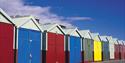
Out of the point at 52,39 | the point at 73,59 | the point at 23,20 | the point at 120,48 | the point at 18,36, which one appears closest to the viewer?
the point at 18,36

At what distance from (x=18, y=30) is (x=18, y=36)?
64cm

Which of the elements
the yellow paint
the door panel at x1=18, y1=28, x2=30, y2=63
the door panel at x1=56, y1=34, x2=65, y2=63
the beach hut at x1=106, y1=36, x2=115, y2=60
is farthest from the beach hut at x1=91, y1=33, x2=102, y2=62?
the door panel at x1=18, y1=28, x2=30, y2=63

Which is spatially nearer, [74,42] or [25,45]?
[25,45]

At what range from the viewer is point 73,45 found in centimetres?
4075

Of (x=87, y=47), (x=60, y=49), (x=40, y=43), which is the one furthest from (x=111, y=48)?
(x=40, y=43)

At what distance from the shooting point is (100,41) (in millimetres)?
56781

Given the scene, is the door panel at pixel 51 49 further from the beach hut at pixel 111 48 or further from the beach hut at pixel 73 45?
the beach hut at pixel 111 48

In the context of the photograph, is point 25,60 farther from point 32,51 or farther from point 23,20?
point 23,20

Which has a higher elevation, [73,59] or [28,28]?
[28,28]

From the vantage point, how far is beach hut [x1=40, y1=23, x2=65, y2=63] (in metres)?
32.9

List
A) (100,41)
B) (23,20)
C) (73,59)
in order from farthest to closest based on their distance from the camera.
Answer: (100,41) < (73,59) < (23,20)

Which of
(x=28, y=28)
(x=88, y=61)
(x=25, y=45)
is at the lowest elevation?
(x=88, y=61)

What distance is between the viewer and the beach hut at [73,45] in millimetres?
39062

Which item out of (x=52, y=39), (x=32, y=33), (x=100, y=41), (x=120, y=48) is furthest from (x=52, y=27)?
(x=120, y=48)
